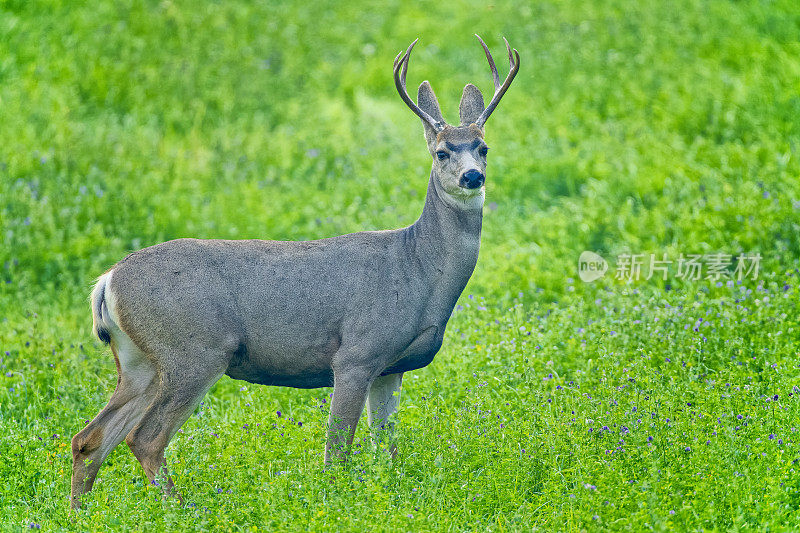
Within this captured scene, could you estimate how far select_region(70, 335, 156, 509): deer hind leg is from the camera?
5.75 metres

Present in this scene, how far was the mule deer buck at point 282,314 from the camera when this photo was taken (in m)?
5.63

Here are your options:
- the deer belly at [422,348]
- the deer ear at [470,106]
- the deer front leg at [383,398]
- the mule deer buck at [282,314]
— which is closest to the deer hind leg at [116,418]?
the mule deer buck at [282,314]

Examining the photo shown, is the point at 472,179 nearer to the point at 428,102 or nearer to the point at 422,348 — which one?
the point at 428,102

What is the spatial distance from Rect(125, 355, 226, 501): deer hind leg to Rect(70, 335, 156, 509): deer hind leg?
25 cm

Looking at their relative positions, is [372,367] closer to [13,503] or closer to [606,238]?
[13,503]

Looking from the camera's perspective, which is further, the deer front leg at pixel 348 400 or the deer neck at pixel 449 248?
the deer neck at pixel 449 248

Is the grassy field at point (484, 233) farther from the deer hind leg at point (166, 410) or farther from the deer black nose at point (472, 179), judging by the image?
the deer black nose at point (472, 179)

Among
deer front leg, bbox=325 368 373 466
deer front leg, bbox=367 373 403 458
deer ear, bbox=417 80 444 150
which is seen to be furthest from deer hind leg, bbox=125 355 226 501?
deer ear, bbox=417 80 444 150

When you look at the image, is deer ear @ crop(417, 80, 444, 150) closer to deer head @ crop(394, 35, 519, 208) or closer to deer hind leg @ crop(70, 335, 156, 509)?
deer head @ crop(394, 35, 519, 208)

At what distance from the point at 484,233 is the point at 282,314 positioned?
4.82 m

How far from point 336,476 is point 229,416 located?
1.76 meters

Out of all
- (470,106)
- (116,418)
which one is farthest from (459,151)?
(116,418)

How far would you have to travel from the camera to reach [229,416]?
6.75m

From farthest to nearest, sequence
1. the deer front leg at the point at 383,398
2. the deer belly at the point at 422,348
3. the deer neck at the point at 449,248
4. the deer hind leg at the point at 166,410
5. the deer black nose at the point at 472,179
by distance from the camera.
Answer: the deer front leg at the point at 383,398, the deer neck at the point at 449,248, the deer belly at the point at 422,348, the deer black nose at the point at 472,179, the deer hind leg at the point at 166,410
